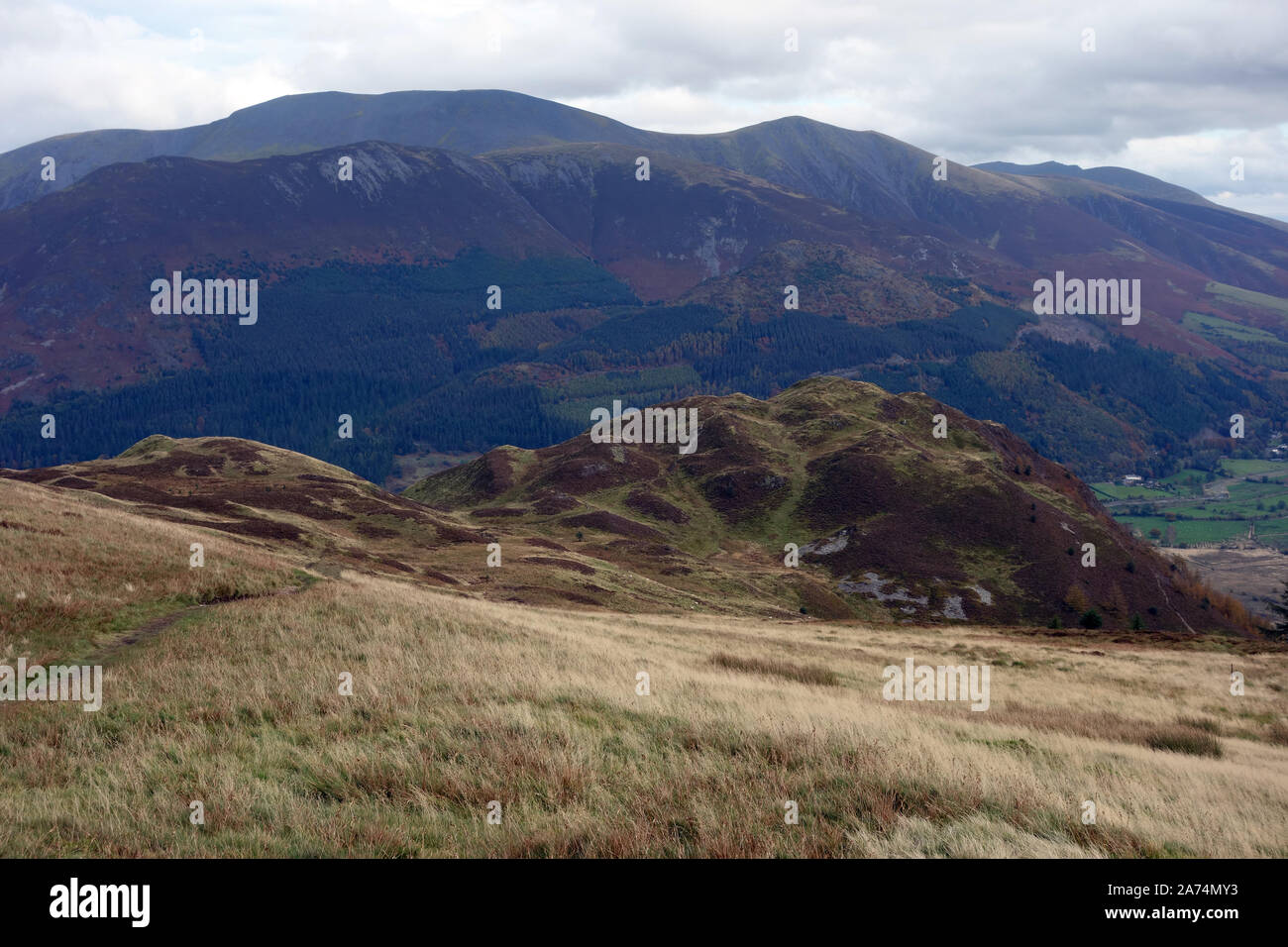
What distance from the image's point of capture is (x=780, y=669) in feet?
87.8

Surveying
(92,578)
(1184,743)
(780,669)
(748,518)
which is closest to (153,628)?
(92,578)

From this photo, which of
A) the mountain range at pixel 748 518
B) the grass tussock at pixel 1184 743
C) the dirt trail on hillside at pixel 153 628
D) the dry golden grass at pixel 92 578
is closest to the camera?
the dirt trail on hillside at pixel 153 628

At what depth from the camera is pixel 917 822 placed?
10.3 m

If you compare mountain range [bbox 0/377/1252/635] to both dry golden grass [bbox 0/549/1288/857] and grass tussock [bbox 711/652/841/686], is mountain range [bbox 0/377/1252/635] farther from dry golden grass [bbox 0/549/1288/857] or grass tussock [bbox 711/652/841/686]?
dry golden grass [bbox 0/549/1288/857]

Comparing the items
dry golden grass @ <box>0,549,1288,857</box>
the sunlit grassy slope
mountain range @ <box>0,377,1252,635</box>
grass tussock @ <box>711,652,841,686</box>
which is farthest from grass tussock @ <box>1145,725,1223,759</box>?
mountain range @ <box>0,377,1252,635</box>

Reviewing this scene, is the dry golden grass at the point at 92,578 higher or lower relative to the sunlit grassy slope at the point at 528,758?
higher

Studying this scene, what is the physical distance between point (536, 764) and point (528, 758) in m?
0.25

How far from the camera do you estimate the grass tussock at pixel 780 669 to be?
2552 cm

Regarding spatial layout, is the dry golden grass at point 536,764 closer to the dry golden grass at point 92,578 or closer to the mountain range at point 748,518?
the dry golden grass at point 92,578

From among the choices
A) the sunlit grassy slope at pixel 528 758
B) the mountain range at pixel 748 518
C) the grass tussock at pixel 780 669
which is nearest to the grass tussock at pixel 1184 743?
the sunlit grassy slope at pixel 528 758

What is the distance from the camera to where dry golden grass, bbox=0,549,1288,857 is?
32.9ft

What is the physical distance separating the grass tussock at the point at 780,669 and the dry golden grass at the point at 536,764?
220cm

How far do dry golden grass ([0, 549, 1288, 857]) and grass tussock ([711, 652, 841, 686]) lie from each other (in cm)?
220
